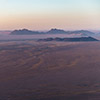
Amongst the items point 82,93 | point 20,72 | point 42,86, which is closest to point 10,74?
point 20,72

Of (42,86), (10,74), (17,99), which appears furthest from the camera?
(10,74)

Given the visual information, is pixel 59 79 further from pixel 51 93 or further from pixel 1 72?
pixel 1 72

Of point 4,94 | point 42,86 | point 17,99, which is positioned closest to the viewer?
point 17,99

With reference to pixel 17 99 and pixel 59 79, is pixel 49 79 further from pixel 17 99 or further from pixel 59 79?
pixel 17 99

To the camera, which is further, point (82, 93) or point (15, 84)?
point (15, 84)

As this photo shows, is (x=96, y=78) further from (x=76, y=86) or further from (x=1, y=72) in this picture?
(x=1, y=72)

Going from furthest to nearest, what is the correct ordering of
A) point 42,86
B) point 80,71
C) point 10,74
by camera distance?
point 80,71
point 10,74
point 42,86

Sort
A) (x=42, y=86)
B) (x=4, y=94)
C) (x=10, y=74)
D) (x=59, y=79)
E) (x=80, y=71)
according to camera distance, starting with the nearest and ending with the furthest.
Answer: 1. (x=4, y=94)
2. (x=42, y=86)
3. (x=59, y=79)
4. (x=10, y=74)
5. (x=80, y=71)

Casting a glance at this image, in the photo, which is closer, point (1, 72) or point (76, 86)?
point (76, 86)

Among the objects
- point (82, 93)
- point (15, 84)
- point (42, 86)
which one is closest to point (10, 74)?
point (15, 84)
